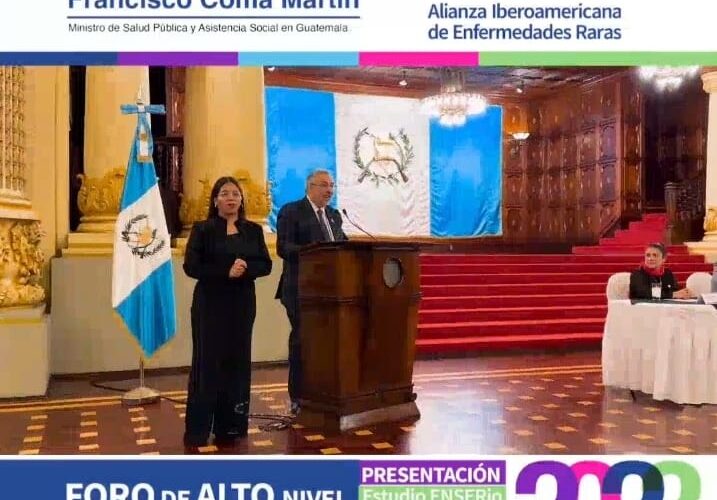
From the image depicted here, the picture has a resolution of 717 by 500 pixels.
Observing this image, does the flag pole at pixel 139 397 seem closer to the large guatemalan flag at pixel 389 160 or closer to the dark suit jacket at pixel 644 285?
the dark suit jacket at pixel 644 285

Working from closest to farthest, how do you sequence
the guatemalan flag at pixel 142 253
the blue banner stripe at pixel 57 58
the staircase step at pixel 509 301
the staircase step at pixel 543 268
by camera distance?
1. the blue banner stripe at pixel 57 58
2. the guatemalan flag at pixel 142 253
3. the staircase step at pixel 509 301
4. the staircase step at pixel 543 268

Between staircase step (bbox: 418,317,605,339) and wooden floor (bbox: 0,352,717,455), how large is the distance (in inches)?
54.2

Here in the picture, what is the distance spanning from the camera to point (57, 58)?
104 inches

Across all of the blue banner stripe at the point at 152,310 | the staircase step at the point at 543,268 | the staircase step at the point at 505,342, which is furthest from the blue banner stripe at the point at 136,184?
the staircase step at the point at 543,268

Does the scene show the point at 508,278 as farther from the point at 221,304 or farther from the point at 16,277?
the point at 221,304

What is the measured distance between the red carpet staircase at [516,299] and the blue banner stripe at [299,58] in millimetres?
3937

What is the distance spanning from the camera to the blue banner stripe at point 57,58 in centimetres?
261

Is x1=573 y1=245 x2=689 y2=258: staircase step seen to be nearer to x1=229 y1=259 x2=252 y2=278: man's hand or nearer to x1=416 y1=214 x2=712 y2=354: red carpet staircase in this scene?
x1=416 y1=214 x2=712 y2=354: red carpet staircase

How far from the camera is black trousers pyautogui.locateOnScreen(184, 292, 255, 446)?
3361mm

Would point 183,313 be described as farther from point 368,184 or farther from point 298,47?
point 368,184

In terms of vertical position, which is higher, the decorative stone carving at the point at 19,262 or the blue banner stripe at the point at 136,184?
the blue banner stripe at the point at 136,184

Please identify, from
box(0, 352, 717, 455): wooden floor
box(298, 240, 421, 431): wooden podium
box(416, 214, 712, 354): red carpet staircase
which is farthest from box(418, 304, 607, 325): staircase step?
box(298, 240, 421, 431): wooden podium

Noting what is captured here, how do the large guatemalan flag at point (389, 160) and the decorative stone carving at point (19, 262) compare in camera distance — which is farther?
the large guatemalan flag at point (389, 160)

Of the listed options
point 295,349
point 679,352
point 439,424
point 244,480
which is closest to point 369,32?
point 244,480
